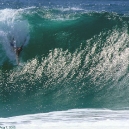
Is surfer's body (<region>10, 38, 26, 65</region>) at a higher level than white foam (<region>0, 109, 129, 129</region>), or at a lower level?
higher

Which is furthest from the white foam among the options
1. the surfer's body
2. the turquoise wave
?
the surfer's body

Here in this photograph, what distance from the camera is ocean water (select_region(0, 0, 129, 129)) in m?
10.9

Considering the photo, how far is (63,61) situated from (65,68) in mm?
412

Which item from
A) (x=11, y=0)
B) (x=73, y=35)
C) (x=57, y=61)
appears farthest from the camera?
(x=11, y=0)

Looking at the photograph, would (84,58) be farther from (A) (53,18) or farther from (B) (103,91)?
(A) (53,18)

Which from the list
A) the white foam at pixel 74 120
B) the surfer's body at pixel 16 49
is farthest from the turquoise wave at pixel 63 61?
the white foam at pixel 74 120

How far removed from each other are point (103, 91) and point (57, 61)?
91.2 inches

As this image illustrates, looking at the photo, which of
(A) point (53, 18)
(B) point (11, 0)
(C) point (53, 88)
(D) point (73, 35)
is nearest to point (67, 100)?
(C) point (53, 88)

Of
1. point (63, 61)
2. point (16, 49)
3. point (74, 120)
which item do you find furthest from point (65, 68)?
point (74, 120)

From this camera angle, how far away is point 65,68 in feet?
41.7

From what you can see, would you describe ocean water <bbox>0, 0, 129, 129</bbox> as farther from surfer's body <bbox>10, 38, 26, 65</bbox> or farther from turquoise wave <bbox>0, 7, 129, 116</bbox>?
surfer's body <bbox>10, 38, 26, 65</bbox>

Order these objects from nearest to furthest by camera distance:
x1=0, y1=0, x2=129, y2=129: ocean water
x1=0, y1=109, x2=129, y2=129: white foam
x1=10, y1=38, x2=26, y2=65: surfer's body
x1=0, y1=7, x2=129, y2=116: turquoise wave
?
1. x1=0, y1=109, x2=129, y2=129: white foam
2. x1=0, y1=0, x2=129, y2=129: ocean water
3. x1=0, y1=7, x2=129, y2=116: turquoise wave
4. x1=10, y1=38, x2=26, y2=65: surfer's body

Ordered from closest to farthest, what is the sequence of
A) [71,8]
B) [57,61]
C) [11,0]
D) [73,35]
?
[57,61]
[73,35]
[71,8]
[11,0]

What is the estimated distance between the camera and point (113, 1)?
17.8 meters
